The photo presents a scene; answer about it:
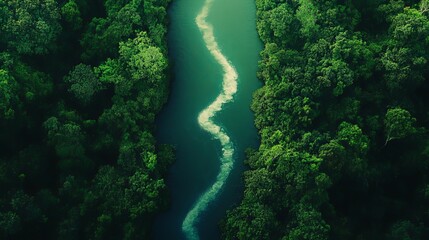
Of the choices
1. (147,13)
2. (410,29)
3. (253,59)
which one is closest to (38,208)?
(147,13)

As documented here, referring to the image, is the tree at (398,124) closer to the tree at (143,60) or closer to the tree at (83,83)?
the tree at (143,60)

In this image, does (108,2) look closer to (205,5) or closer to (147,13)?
(147,13)

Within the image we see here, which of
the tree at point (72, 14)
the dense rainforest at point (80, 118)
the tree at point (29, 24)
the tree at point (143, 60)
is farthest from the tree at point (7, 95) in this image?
the tree at point (143, 60)

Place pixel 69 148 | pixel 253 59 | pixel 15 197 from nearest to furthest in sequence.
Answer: pixel 15 197 → pixel 69 148 → pixel 253 59

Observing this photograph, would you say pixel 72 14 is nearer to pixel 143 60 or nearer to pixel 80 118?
pixel 143 60

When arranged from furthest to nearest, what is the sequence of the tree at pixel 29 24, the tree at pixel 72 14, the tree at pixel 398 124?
the tree at pixel 72 14 < the tree at pixel 398 124 < the tree at pixel 29 24

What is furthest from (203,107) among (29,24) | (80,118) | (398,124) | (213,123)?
(398,124)
